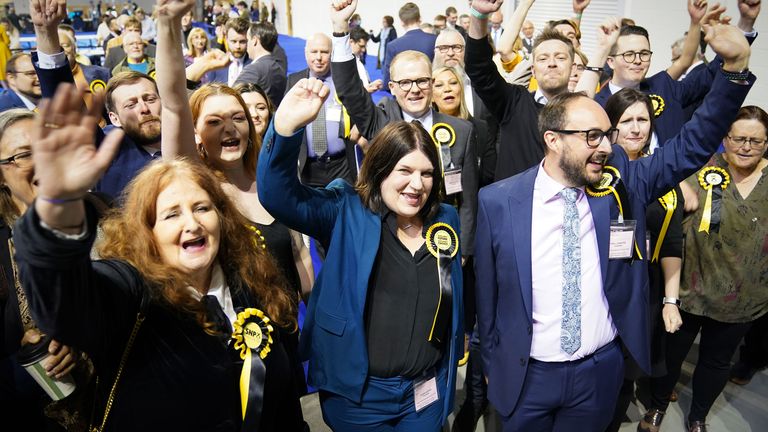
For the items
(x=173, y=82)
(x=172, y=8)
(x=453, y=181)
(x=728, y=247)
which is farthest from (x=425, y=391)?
(x=728, y=247)

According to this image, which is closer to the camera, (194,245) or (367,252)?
(194,245)

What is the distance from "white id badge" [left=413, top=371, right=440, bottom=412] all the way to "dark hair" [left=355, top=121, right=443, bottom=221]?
0.62m

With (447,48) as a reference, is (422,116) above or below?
below

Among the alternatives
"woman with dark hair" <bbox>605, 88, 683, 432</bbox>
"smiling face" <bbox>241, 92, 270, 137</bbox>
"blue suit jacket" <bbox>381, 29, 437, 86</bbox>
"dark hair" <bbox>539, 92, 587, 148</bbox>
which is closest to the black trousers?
"woman with dark hair" <bbox>605, 88, 683, 432</bbox>

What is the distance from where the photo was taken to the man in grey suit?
334cm

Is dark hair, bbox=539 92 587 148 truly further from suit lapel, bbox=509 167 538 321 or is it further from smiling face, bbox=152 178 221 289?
smiling face, bbox=152 178 221 289

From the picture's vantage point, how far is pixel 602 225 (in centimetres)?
226

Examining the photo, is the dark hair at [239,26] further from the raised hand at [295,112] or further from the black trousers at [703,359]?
the black trousers at [703,359]

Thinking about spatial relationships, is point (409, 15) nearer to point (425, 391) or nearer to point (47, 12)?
point (47, 12)

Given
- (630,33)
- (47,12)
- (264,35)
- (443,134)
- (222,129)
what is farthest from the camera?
(264,35)

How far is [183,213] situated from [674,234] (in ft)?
7.68

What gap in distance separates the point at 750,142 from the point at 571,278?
152 centimetres

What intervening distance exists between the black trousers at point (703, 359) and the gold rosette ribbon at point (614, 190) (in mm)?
1205

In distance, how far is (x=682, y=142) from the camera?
2.21m
